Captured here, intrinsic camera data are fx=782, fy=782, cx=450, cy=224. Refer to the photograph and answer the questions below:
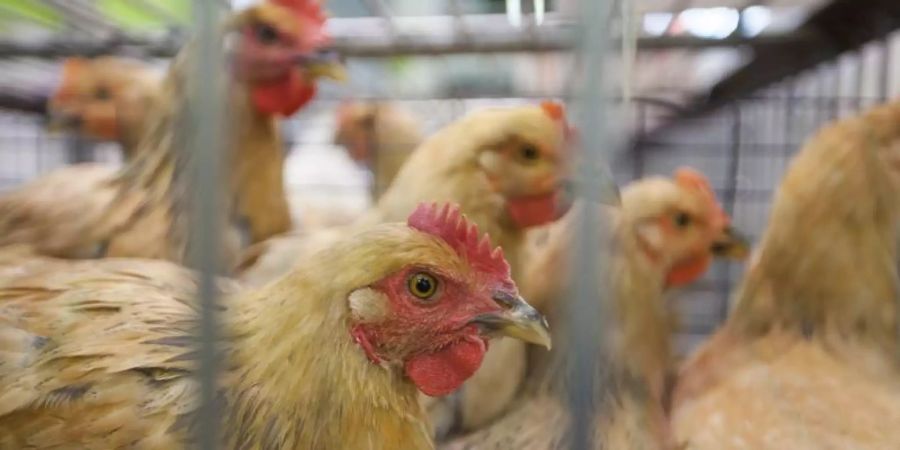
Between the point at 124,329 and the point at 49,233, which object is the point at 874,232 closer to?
the point at 124,329

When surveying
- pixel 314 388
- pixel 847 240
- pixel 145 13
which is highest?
pixel 145 13

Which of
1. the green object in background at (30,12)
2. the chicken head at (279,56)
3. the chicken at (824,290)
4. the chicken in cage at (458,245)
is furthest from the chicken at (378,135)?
the chicken at (824,290)

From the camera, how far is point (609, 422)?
891 mm

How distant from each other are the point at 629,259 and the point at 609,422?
0.25 m

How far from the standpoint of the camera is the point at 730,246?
4.05ft

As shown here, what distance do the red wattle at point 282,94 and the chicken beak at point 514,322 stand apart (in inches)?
24.8

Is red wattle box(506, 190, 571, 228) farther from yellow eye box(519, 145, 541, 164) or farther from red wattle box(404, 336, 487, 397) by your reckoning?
red wattle box(404, 336, 487, 397)

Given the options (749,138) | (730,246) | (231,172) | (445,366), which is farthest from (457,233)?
(749,138)

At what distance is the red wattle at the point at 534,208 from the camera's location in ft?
3.22

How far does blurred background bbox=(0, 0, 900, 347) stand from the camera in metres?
1.25

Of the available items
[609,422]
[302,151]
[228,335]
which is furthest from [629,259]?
[302,151]

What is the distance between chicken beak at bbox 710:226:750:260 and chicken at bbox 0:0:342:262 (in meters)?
0.67

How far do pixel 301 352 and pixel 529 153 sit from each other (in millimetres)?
456

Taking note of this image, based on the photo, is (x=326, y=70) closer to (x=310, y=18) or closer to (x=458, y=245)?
(x=310, y=18)
